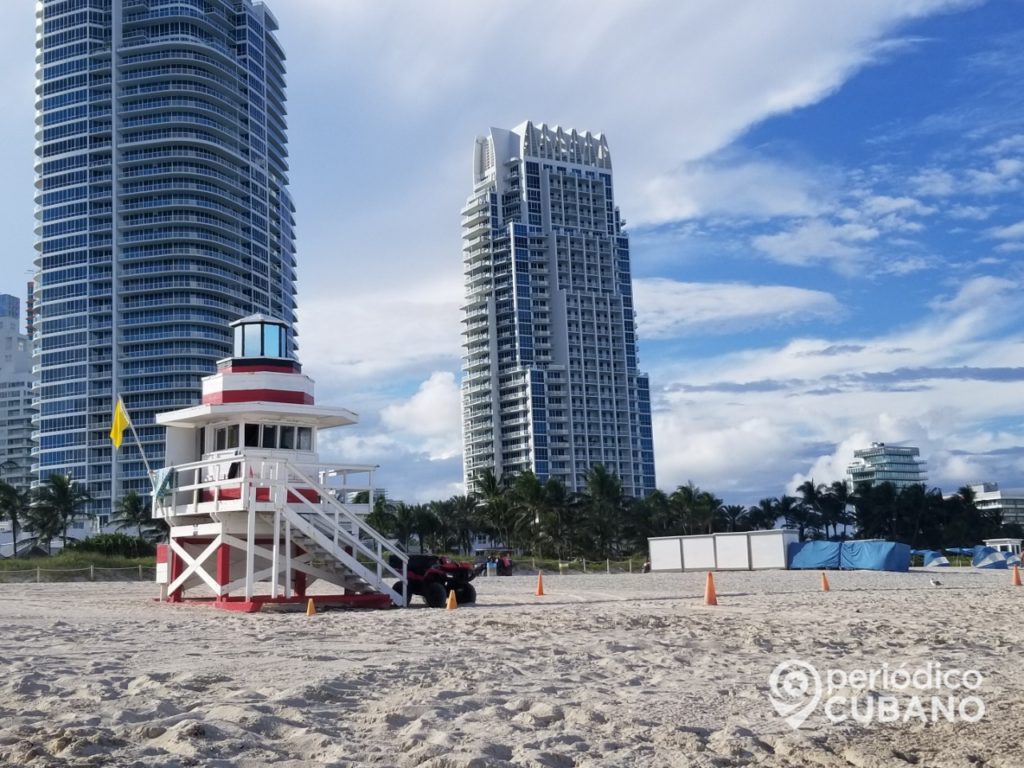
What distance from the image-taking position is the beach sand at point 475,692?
652cm

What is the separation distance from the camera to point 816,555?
46.0 meters

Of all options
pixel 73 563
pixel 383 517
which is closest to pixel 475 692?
pixel 73 563

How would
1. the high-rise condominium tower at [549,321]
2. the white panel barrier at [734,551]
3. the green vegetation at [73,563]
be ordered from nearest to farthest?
the white panel barrier at [734,551], the green vegetation at [73,563], the high-rise condominium tower at [549,321]

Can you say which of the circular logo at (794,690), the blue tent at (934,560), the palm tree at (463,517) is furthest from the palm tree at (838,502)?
the circular logo at (794,690)

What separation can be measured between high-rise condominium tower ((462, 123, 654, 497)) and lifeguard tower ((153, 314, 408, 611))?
132610 mm

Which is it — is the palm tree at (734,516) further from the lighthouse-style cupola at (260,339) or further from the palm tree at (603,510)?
the lighthouse-style cupola at (260,339)

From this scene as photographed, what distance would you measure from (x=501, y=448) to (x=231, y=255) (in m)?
50.9

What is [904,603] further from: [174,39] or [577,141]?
[577,141]

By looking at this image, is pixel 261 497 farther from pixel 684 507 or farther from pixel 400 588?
pixel 684 507

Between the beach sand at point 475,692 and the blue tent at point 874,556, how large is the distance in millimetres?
30556

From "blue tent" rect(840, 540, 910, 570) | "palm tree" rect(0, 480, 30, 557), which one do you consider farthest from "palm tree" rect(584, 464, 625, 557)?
"palm tree" rect(0, 480, 30, 557)

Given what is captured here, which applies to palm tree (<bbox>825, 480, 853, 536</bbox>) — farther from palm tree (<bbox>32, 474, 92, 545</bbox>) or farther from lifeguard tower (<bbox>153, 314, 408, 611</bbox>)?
lifeguard tower (<bbox>153, 314, 408, 611</bbox>)

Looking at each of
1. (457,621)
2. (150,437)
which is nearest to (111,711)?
(457,621)

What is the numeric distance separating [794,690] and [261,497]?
14.3 metres
